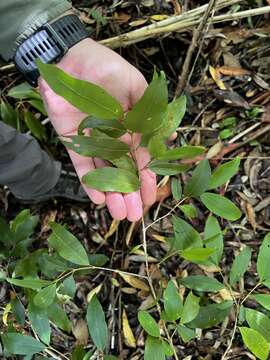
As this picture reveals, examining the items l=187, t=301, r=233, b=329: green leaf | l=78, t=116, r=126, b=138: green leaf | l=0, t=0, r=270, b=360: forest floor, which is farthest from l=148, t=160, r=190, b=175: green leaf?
l=0, t=0, r=270, b=360: forest floor

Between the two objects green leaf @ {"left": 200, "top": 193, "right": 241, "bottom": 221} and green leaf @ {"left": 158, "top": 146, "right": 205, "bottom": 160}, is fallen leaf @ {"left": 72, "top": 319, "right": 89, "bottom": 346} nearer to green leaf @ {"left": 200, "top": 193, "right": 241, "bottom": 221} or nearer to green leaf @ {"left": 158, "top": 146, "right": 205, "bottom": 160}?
green leaf @ {"left": 200, "top": 193, "right": 241, "bottom": 221}

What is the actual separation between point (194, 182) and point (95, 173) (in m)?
0.23

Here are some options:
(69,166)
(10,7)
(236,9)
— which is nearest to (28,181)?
(69,166)

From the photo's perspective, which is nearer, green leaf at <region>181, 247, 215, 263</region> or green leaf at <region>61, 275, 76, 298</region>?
green leaf at <region>181, 247, 215, 263</region>

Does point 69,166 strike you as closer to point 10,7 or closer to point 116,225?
point 116,225

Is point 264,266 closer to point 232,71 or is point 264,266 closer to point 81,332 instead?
point 81,332

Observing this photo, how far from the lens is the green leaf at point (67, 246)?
3.56 feet

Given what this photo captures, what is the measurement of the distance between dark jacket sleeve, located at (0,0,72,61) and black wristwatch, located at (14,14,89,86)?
16mm

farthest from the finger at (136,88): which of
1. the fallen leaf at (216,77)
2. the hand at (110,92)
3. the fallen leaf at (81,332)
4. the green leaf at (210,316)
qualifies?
the fallen leaf at (81,332)

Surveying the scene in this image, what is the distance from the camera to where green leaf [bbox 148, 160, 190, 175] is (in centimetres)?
97

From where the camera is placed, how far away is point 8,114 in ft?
5.55

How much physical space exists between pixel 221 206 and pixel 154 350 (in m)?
0.31

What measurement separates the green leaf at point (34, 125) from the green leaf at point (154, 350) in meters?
0.87

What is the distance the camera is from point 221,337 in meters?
1.43
